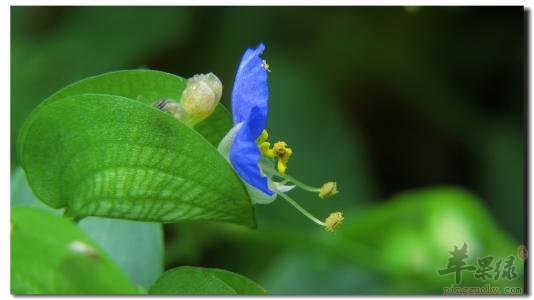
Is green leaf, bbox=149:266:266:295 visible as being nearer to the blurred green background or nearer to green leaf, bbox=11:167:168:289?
green leaf, bbox=11:167:168:289

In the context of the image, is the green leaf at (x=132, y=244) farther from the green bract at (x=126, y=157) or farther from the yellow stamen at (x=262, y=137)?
the yellow stamen at (x=262, y=137)

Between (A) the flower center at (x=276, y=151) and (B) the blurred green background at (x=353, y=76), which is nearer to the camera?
(A) the flower center at (x=276, y=151)

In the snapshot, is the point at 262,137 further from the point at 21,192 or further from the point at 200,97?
the point at 21,192

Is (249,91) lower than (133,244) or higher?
higher

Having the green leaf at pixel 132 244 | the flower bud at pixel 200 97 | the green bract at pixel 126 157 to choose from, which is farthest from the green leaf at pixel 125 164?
the green leaf at pixel 132 244

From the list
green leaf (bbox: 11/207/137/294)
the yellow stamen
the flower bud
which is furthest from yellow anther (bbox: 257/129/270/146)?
green leaf (bbox: 11/207/137/294)

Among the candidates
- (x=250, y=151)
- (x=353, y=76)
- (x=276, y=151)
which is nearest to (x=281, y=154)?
(x=276, y=151)
